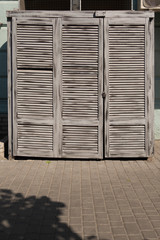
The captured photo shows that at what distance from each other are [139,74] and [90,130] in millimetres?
1593

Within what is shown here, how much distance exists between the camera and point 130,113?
6922mm

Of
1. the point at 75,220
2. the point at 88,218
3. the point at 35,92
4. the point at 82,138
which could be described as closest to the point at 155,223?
the point at 88,218

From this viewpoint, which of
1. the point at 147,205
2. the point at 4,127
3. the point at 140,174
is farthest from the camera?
the point at 4,127

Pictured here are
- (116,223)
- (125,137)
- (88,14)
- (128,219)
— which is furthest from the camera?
(125,137)

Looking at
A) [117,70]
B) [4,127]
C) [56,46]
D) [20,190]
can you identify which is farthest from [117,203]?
[4,127]

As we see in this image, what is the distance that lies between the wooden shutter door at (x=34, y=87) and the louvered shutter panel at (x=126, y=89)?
1.19 metres

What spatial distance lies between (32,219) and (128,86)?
3.84 metres

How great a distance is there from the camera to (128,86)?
6891mm

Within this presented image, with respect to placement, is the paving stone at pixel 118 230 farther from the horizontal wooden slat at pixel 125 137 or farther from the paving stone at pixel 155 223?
the horizontal wooden slat at pixel 125 137

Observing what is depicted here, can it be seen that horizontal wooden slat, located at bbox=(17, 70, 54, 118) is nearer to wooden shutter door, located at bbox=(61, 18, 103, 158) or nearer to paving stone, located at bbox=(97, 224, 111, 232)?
wooden shutter door, located at bbox=(61, 18, 103, 158)

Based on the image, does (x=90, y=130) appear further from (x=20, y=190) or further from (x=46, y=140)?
(x=20, y=190)

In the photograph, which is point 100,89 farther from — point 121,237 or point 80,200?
point 121,237

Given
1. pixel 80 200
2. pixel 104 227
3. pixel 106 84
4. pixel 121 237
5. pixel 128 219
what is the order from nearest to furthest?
pixel 121 237 → pixel 104 227 → pixel 128 219 → pixel 80 200 → pixel 106 84

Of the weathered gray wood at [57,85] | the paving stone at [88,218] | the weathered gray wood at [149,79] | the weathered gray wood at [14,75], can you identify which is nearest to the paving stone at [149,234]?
the paving stone at [88,218]
